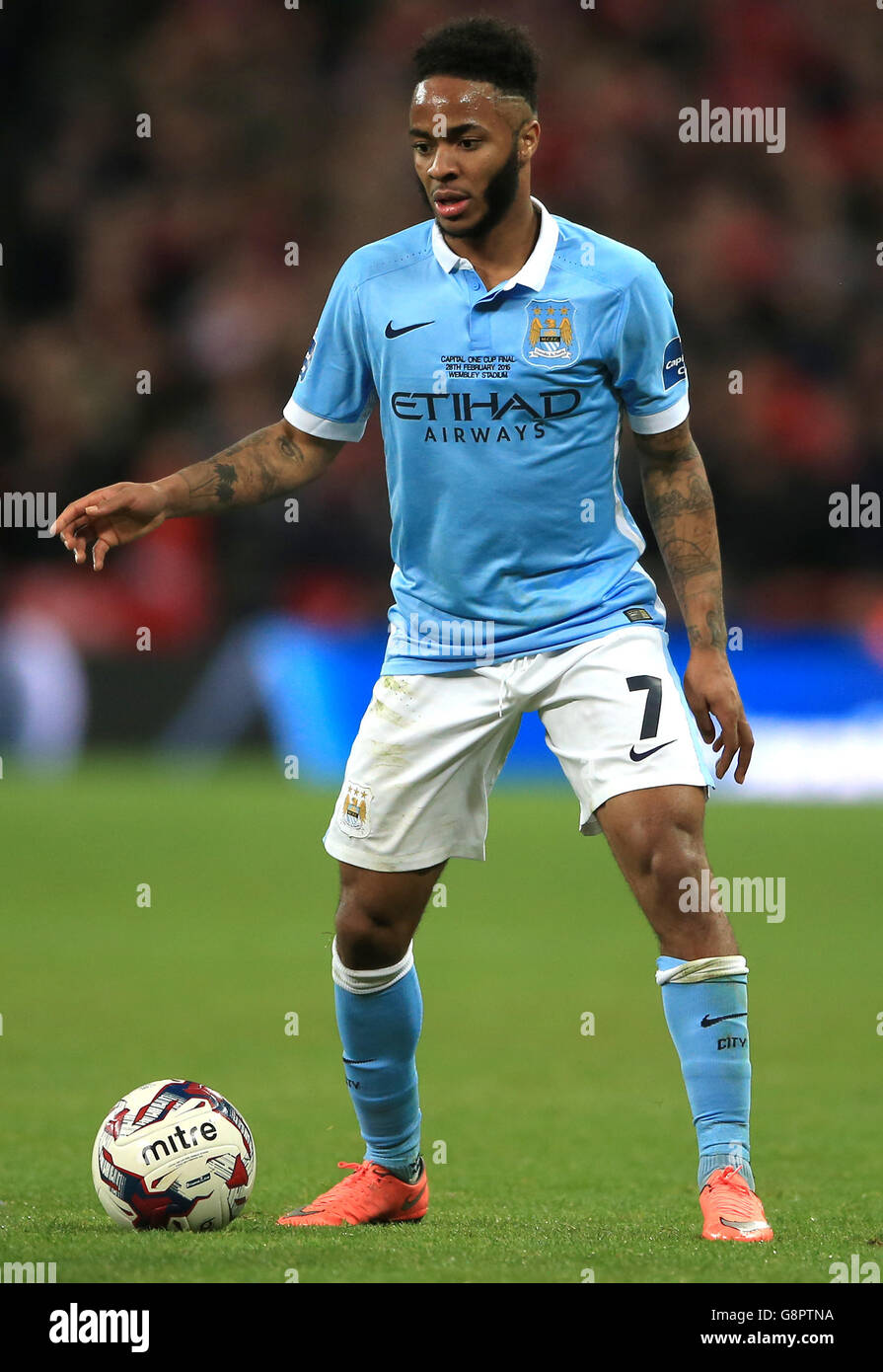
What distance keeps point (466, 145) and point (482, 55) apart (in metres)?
0.19

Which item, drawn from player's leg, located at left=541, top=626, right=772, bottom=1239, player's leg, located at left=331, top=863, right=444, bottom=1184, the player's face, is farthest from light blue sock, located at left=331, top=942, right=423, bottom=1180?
the player's face

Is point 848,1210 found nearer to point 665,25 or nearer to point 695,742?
point 695,742

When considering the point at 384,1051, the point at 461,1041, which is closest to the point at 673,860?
the point at 384,1051

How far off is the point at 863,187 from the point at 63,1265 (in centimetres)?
1606

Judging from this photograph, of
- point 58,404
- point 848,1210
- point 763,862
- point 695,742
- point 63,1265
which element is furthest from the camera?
point 58,404

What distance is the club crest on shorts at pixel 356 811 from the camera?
4301 mm

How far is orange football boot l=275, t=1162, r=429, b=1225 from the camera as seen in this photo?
4367 millimetres

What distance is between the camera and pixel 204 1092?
4.43 metres

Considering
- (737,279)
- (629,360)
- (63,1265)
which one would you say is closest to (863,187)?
(737,279)

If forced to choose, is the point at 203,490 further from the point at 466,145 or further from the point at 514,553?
the point at 466,145

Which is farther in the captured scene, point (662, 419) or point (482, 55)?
point (662, 419)

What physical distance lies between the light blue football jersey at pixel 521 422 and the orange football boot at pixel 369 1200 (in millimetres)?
1145

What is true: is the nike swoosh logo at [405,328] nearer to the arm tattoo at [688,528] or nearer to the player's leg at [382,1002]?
the arm tattoo at [688,528]

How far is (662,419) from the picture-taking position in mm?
4273
